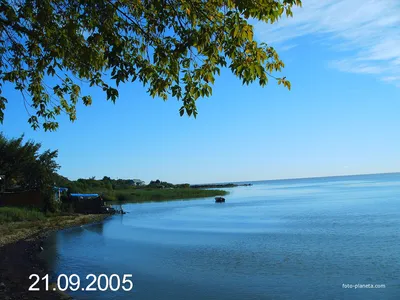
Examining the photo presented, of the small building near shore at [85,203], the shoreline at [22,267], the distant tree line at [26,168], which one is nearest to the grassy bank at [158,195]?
the small building near shore at [85,203]

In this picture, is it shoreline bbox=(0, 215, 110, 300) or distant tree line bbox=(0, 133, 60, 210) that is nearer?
shoreline bbox=(0, 215, 110, 300)

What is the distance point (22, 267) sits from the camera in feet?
58.0

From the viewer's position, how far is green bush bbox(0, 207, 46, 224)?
3272cm

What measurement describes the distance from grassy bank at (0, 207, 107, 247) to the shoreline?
0.67 m

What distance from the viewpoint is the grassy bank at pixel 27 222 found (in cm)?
2793

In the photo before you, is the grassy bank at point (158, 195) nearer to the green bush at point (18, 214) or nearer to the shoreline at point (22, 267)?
the green bush at point (18, 214)

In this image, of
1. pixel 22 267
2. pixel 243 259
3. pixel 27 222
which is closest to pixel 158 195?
pixel 27 222

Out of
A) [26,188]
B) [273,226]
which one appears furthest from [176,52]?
[26,188]

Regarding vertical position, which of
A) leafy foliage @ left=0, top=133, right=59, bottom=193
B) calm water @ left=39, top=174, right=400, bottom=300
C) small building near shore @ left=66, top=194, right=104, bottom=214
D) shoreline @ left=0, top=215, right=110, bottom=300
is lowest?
calm water @ left=39, top=174, right=400, bottom=300

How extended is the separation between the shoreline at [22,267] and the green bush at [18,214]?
3.38 metres

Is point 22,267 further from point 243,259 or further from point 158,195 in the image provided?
point 158,195

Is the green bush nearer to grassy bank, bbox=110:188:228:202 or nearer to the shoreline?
the shoreline

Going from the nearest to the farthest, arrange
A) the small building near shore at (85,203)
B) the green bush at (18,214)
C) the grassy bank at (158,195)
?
the green bush at (18,214) → the small building near shore at (85,203) → the grassy bank at (158,195)

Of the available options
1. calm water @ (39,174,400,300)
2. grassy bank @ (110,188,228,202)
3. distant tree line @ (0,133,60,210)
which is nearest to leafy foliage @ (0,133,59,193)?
distant tree line @ (0,133,60,210)
